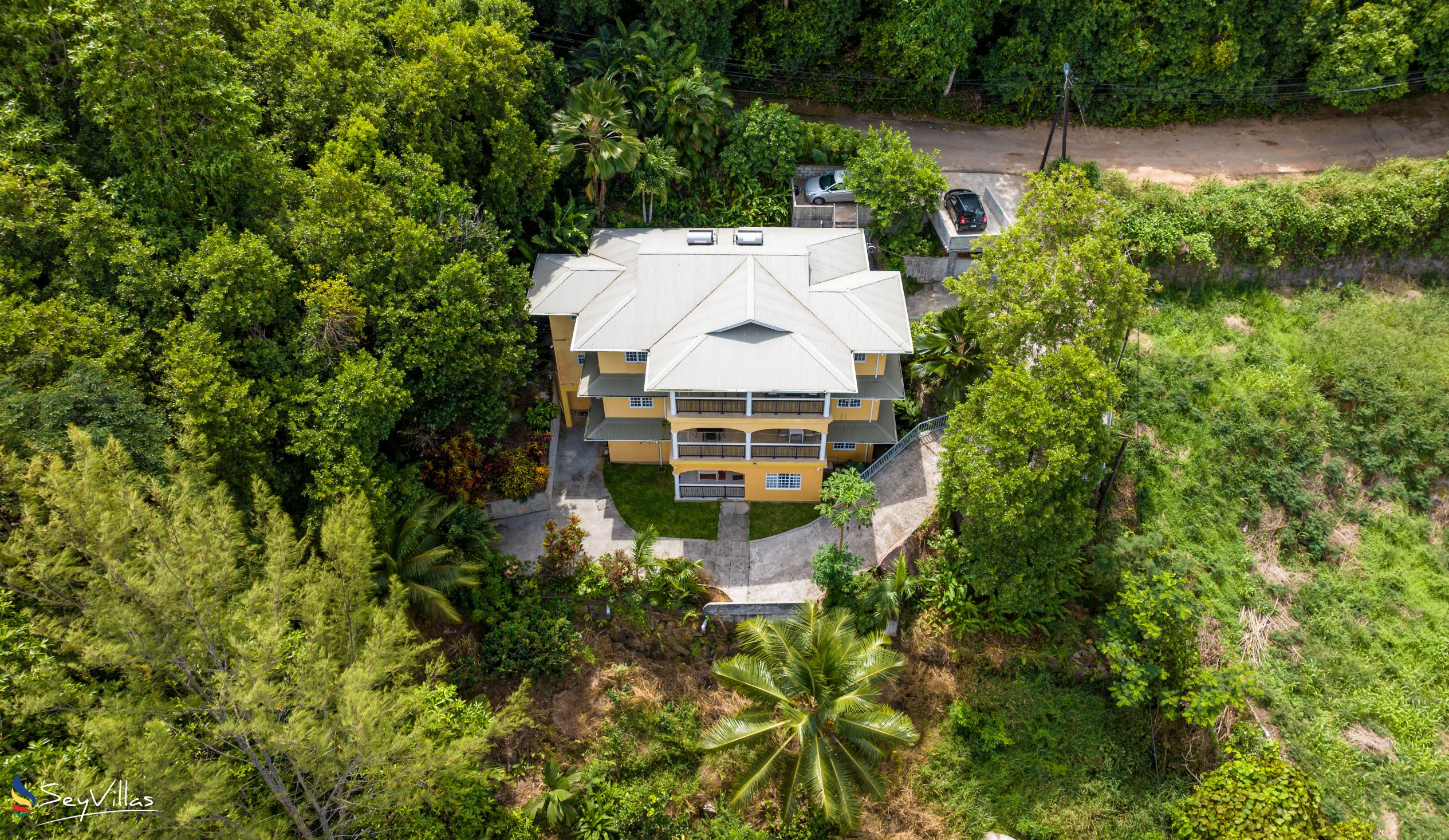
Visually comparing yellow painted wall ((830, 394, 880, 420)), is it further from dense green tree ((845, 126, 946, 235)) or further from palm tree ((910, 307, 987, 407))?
dense green tree ((845, 126, 946, 235))

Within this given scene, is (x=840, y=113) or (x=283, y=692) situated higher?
(x=840, y=113)

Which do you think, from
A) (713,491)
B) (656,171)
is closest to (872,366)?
(713,491)

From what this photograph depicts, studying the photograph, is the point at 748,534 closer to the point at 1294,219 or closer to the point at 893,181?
the point at 893,181

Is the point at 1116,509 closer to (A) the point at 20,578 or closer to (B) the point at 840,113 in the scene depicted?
(B) the point at 840,113

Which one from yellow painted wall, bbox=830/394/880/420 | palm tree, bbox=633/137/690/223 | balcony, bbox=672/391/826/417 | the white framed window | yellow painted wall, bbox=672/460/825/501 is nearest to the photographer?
balcony, bbox=672/391/826/417

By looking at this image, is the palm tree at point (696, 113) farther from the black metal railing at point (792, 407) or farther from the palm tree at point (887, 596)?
the palm tree at point (887, 596)

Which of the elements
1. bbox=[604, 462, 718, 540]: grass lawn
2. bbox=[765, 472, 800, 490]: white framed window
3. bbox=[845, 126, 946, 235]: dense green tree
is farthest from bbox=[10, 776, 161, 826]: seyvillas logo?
bbox=[845, 126, 946, 235]: dense green tree

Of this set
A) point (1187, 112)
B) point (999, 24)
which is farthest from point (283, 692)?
point (1187, 112)
